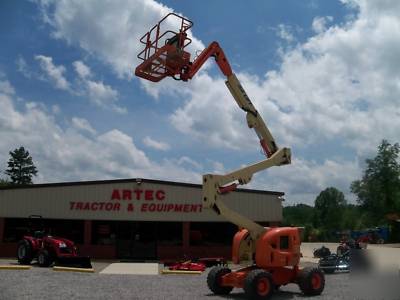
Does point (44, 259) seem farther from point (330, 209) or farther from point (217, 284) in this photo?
point (330, 209)

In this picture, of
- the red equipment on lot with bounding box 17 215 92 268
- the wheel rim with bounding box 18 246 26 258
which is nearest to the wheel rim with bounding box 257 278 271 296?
the red equipment on lot with bounding box 17 215 92 268

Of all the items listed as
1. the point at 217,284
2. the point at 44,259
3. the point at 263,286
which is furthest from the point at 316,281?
the point at 44,259

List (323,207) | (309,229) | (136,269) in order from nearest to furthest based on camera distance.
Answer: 1. (136,269)
2. (309,229)
3. (323,207)

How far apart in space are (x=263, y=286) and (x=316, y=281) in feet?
7.56

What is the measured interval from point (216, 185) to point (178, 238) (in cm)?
1531

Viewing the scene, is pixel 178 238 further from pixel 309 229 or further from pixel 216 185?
pixel 309 229

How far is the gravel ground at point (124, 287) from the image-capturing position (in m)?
13.9

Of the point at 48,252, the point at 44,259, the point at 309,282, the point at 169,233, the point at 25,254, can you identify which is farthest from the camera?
the point at 169,233

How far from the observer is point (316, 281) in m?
15.6

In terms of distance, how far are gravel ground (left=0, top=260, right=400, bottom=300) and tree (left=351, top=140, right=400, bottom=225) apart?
58130 millimetres

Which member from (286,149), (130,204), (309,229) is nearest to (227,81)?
(286,149)

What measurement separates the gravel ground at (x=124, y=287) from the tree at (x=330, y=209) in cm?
10066

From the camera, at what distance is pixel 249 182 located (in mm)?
16266

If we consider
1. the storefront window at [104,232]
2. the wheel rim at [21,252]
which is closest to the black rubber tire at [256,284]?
the wheel rim at [21,252]
